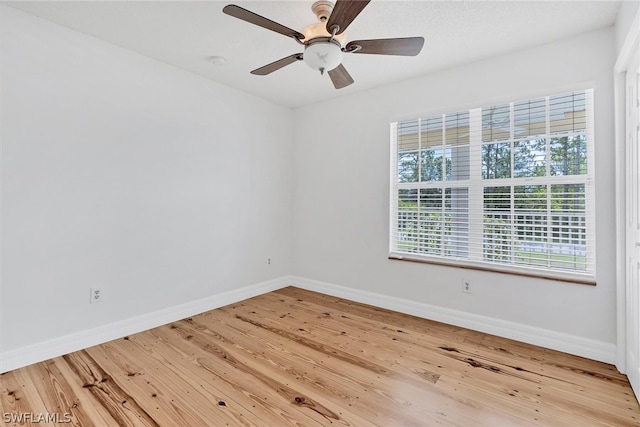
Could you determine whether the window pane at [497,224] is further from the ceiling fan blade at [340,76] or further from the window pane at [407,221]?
the ceiling fan blade at [340,76]

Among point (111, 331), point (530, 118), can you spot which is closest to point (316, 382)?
point (111, 331)

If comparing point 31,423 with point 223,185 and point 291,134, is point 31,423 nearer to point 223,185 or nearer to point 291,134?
point 223,185

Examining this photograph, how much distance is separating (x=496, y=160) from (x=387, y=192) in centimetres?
111

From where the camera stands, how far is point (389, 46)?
1933 millimetres

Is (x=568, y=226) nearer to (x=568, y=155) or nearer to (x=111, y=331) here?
(x=568, y=155)

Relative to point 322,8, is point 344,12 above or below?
below

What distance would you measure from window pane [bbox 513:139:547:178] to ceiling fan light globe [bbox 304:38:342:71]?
186cm

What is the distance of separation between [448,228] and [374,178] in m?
0.99

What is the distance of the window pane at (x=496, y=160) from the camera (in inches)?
112

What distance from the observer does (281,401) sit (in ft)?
6.13

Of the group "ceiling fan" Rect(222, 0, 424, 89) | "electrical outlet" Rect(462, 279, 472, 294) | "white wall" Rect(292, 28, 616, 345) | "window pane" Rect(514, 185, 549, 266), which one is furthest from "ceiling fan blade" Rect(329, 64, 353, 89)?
"electrical outlet" Rect(462, 279, 472, 294)

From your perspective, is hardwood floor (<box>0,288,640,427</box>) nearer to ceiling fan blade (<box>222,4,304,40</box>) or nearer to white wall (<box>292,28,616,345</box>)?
white wall (<box>292,28,616,345</box>)

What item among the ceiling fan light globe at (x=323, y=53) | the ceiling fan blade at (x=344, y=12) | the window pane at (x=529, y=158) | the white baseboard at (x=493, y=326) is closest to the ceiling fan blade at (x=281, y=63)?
→ the ceiling fan light globe at (x=323, y=53)

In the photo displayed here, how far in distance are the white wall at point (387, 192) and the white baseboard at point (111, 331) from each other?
1.21m
